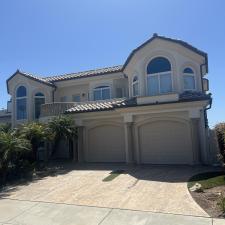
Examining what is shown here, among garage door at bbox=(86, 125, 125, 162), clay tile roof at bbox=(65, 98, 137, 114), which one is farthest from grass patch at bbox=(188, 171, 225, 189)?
garage door at bbox=(86, 125, 125, 162)

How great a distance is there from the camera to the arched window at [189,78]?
19.3m

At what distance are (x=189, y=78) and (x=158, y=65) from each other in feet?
7.71

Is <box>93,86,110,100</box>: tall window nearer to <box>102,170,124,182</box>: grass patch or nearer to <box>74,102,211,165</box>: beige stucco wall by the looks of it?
<box>74,102,211,165</box>: beige stucco wall

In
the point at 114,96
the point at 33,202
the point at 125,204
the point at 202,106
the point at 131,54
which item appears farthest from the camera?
the point at 114,96

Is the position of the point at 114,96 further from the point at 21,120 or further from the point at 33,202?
the point at 33,202

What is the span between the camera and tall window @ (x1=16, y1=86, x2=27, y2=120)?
25.6 metres

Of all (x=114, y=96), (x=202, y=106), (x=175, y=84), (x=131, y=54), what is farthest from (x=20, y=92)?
(x=202, y=106)

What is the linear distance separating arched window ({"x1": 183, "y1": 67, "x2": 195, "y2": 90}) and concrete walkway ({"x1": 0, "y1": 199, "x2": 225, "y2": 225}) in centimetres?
1243

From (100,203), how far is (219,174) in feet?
22.1

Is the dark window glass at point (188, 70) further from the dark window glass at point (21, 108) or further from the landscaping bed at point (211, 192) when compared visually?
the dark window glass at point (21, 108)

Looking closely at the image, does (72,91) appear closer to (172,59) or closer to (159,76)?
(159,76)

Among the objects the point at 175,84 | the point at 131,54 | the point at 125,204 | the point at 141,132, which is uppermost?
the point at 131,54

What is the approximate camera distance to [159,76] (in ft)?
63.8

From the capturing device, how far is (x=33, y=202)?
34.6 feet
